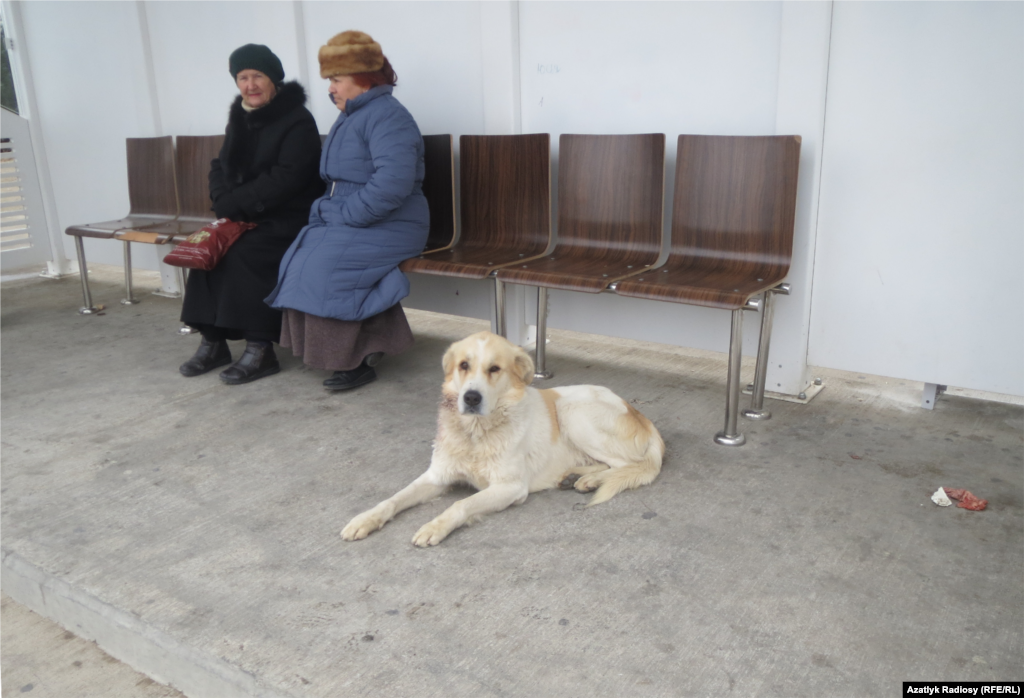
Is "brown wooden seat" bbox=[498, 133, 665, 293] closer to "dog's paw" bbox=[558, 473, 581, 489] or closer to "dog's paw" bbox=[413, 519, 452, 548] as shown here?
"dog's paw" bbox=[558, 473, 581, 489]

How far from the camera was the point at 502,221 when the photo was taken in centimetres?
437

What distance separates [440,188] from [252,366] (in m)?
1.43

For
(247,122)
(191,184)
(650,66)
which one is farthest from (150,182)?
(650,66)

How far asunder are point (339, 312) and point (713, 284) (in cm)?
176

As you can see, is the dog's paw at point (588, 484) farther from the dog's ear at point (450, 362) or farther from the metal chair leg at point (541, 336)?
the metal chair leg at point (541, 336)

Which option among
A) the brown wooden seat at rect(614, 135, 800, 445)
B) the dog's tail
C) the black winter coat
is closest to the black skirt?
the black winter coat

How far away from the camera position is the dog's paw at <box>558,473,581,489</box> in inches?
113

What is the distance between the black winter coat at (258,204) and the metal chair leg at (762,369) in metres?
2.42

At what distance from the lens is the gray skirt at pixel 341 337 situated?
392 centimetres

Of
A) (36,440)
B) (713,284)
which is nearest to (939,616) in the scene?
(713,284)

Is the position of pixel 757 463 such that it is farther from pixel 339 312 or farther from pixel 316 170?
pixel 316 170

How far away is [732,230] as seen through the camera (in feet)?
12.0

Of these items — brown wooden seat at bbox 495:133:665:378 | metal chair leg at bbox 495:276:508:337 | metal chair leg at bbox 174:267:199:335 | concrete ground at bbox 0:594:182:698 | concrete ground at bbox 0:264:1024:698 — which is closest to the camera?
concrete ground at bbox 0:264:1024:698

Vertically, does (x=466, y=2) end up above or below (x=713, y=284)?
above
